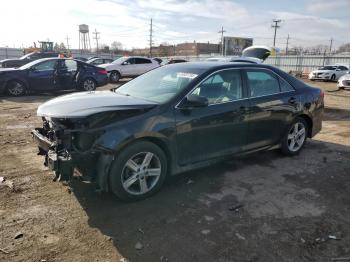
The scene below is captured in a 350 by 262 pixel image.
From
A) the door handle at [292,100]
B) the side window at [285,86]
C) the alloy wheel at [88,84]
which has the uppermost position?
the side window at [285,86]

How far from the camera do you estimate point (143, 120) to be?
3.77 metres

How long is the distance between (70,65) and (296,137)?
10628mm

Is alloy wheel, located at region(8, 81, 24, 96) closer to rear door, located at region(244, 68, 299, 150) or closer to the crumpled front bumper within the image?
the crumpled front bumper

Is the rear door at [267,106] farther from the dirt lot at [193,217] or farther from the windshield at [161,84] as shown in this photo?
the windshield at [161,84]

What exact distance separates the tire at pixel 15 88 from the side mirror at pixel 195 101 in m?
11.0

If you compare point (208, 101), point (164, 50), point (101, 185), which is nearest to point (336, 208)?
point (208, 101)

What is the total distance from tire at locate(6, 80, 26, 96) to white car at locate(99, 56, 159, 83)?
767 cm

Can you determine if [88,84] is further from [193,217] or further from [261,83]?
[193,217]

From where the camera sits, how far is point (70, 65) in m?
13.7

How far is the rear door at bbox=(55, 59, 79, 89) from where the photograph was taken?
43.7 feet

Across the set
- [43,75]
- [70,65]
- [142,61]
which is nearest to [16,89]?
[43,75]

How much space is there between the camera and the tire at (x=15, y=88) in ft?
42.3

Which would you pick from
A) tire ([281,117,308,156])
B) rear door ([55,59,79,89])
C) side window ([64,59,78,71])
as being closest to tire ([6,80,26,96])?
rear door ([55,59,79,89])

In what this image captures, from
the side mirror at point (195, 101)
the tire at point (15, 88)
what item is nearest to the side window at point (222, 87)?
the side mirror at point (195, 101)
